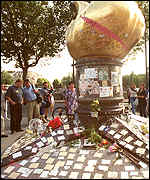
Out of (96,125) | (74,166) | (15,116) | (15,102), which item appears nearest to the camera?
(74,166)

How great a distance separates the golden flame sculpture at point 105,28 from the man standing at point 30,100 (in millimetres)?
2267

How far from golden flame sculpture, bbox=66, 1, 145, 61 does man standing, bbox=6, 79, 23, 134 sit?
211cm

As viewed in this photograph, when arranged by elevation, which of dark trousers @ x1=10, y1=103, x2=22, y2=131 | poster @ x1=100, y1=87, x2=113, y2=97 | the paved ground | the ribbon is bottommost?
the paved ground

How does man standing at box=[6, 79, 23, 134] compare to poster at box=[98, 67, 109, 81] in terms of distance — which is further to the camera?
man standing at box=[6, 79, 23, 134]

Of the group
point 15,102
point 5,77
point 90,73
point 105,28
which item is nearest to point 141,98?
point 90,73

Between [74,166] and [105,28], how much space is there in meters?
2.41

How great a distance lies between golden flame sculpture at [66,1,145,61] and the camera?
10.6 feet

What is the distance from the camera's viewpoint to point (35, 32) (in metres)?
4.38

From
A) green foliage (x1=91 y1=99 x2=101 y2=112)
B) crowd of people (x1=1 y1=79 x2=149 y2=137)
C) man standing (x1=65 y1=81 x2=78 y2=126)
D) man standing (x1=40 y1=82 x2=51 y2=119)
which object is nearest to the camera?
green foliage (x1=91 y1=99 x2=101 y2=112)

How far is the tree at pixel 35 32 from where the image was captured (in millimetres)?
3792

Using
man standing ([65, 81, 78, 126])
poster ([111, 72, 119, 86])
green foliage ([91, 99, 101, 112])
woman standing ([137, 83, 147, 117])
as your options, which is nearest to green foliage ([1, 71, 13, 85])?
green foliage ([91, 99, 101, 112])

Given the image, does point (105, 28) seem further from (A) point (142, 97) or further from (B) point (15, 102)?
(A) point (142, 97)

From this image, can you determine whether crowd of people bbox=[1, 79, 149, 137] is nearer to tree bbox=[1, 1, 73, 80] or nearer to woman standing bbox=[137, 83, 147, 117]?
tree bbox=[1, 1, 73, 80]

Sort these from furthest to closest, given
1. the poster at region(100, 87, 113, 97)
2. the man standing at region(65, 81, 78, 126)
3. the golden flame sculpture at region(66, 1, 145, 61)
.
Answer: the man standing at region(65, 81, 78, 126) → the poster at region(100, 87, 113, 97) → the golden flame sculpture at region(66, 1, 145, 61)
